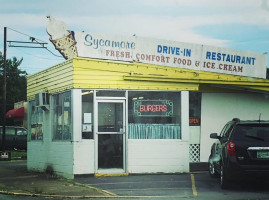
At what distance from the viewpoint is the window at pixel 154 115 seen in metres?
17.5

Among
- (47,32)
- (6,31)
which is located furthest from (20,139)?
(47,32)

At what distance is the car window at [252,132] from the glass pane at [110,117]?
5074 millimetres

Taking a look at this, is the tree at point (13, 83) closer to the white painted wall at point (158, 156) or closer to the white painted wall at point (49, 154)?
the white painted wall at point (49, 154)

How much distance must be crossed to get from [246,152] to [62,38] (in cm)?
758

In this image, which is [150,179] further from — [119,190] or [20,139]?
[20,139]

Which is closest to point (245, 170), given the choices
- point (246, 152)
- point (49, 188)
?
point (246, 152)

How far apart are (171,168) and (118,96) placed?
110 inches

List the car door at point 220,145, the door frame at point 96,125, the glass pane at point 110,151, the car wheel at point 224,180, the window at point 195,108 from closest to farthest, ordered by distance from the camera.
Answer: the car wheel at point 224,180
the car door at point 220,145
the door frame at point 96,125
the glass pane at point 110,151
the window at point 195,108

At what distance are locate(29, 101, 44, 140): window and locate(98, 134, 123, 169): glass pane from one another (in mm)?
3559

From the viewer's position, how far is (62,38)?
17.8 meters

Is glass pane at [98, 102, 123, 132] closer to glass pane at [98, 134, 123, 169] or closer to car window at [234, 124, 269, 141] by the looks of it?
glass pane at [98, 134, 123, 169]

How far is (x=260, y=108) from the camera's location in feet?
63.3

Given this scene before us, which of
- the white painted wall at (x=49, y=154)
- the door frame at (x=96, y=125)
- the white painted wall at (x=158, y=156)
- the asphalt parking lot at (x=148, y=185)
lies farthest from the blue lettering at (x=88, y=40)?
the asphalt parking lot at (x=148, y=185)

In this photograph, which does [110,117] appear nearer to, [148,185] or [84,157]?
[84,157]
